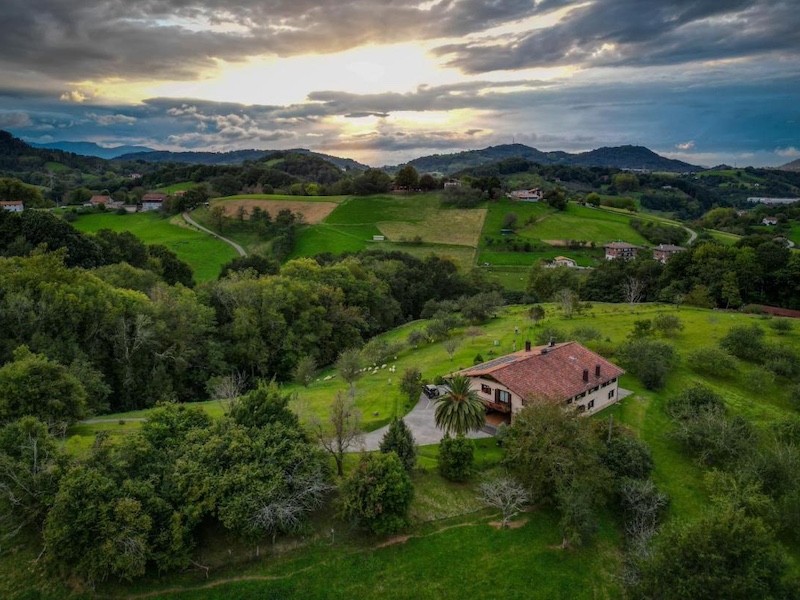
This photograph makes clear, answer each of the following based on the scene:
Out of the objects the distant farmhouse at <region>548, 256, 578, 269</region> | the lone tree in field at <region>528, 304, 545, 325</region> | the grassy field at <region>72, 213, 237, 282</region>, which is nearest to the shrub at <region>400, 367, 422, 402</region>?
the lone tree in field at <region>528, 304, 545, 325</region>

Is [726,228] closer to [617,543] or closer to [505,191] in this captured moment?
[505,191]

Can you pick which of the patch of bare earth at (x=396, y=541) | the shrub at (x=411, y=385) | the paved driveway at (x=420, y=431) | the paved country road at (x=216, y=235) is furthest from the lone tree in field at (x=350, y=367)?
the paved country road at (x=216, y=235)

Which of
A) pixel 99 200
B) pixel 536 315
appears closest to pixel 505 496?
pixel 536 315

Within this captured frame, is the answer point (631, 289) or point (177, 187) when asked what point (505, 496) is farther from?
point (177, 187)

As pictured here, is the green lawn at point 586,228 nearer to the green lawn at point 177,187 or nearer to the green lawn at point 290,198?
the green lawn at point 290,198

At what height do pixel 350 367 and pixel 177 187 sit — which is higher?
pixel 177 187

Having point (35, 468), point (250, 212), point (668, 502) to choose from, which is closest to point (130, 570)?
point (35, 468)
